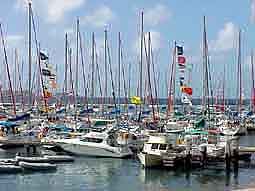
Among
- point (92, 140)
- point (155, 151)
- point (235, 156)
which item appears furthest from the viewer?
point (92, 140)

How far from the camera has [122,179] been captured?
41.2 m

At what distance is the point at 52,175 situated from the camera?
42281 millimetres

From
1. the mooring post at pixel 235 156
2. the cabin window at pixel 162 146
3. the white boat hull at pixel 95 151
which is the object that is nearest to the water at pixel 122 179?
the mooring post at pixel 235 156

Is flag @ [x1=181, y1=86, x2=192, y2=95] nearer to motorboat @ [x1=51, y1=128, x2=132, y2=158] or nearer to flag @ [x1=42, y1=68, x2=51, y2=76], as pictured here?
motorboat @ [x1=51, y1=128, x2=132, y2=158]

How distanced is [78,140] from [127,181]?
536 inches

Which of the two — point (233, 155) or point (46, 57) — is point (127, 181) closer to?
point (233, 155)

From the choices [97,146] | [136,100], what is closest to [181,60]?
[136,100]

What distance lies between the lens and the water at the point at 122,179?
123 ft

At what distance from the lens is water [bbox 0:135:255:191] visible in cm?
3759

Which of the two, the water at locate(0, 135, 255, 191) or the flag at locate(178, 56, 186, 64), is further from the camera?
the flag at locate(178, 56, 186, 64)

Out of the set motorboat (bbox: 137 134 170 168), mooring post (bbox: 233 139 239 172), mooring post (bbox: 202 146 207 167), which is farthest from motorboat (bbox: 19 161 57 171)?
mooring post (bbox: 233 139 239 172)

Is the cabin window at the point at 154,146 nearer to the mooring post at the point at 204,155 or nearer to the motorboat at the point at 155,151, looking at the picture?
the motorboat at the point at 155,151

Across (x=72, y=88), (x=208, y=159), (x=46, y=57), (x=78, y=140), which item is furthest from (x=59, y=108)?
(x=208, y=159)

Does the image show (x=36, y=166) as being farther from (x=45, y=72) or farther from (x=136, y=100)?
(x=136, y=100)
